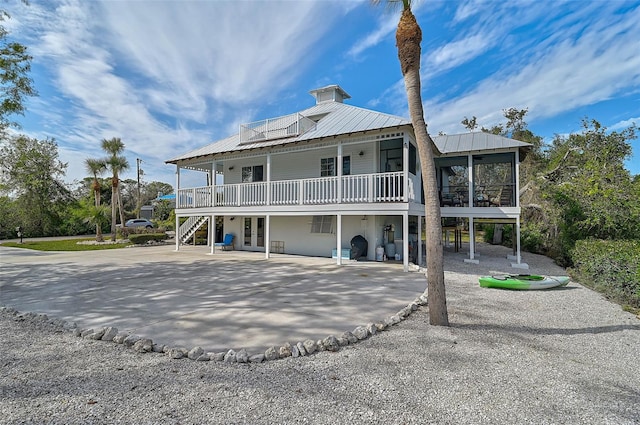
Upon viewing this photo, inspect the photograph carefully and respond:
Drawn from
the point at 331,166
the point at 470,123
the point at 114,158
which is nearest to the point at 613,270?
the point at 331,166

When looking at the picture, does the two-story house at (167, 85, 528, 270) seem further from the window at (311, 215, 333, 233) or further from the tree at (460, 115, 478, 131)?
the tree at (460, 115, 478, 131)

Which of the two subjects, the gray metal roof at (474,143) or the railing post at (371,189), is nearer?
the railing post at (371,189)

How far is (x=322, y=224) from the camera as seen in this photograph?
14.0 m

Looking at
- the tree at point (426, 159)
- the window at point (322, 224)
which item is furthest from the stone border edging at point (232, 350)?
the window at point (322, 224)

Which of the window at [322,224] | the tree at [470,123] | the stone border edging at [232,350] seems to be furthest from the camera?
the tree at [470,123]

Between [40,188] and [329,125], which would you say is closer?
[329,125]

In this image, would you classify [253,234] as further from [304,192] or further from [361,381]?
[361,381]

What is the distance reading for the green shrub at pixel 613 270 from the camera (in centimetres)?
692

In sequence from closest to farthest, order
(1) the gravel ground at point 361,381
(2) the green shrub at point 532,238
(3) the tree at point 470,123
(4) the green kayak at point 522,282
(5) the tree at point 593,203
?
(1) the gravel ground at point 361,381
(4) the green kayak at point 522,282
(5) the tree at point 593,203
(2) the green shrub at point 532,238
(3) the tree at point 470,123

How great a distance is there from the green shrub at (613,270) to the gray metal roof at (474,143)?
484 cm

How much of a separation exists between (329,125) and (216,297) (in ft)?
28.9

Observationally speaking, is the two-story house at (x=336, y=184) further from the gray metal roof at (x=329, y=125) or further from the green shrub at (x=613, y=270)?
the green shrub at (x=613, y=270)

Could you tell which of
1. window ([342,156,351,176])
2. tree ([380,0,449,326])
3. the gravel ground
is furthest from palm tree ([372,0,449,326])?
window ([342,156,351,176])

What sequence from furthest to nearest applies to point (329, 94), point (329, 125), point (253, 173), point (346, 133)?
1. point (329, 94)
2. point (253, 173)
3. point (329, 125)
4. point (346, 133)
